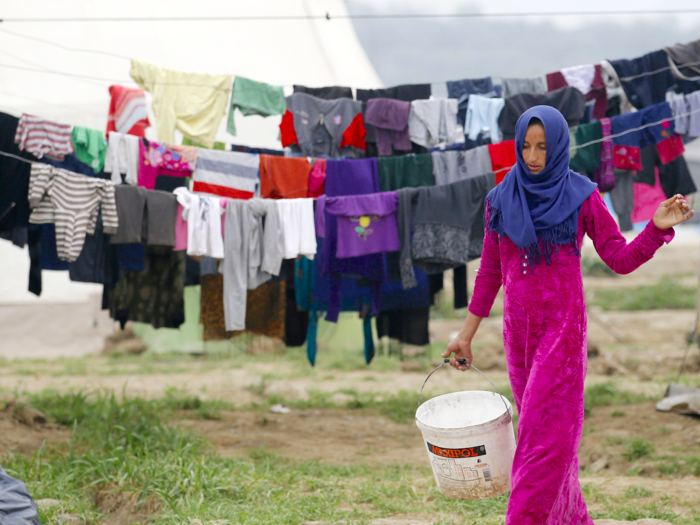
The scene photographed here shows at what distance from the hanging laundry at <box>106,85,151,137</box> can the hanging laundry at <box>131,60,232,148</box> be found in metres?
0.22

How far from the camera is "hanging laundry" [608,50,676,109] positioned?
527 cm

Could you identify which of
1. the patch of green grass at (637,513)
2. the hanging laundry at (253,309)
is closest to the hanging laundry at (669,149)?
Result: the patch of green grass at (637,513)

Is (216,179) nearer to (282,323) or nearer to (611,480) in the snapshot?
(282,323)

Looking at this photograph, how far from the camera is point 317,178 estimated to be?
530 centimetres

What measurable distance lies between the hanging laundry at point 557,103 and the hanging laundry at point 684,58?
2.33 ft

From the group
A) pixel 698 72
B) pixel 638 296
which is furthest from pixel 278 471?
pixel 638 296

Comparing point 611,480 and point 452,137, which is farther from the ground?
point 452,137

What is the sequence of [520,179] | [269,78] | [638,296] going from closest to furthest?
[520,179], [269,78], [638,296]

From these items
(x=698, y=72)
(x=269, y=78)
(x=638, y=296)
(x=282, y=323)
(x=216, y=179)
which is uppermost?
(x=269, y=78)

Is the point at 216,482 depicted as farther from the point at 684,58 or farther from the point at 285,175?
the point at 684,58

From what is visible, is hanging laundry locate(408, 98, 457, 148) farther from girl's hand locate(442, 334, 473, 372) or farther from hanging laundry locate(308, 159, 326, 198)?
girl's hand locate(442, 334, 473, 372)

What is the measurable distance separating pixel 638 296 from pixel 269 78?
11145mm

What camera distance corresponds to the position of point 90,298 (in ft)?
34.5

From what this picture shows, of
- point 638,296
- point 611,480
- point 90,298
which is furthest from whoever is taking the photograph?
point 638,296
